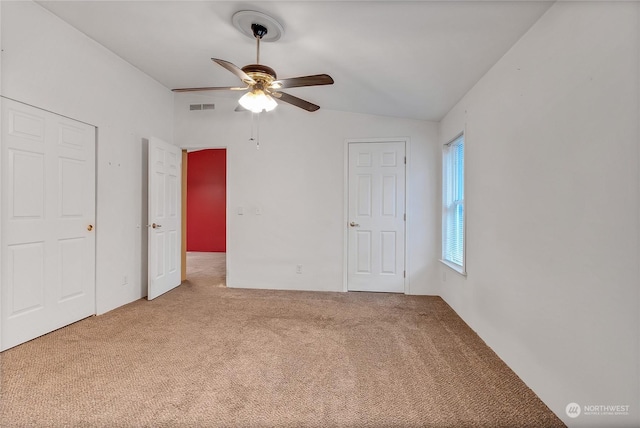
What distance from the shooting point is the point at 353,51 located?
96.4 inches

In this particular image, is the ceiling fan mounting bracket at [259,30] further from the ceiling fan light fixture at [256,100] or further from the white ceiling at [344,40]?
the ceiling fan light fixture at [256,100]

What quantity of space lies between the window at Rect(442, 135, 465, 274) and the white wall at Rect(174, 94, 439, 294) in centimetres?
22

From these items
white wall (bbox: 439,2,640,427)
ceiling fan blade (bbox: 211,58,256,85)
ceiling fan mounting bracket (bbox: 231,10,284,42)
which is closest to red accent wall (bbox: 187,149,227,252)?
ceiling fan mounting bracket (bbox: 231,10,284,42)

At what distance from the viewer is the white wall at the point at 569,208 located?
3.90 ft

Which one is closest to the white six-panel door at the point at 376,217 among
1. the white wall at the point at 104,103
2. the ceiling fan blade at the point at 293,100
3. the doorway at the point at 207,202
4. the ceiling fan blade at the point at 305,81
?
→ the ceiling fan blade at the point at 293,100

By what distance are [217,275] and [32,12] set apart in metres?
3.76

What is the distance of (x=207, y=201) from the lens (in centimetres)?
753

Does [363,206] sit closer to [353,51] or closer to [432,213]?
[432,213]

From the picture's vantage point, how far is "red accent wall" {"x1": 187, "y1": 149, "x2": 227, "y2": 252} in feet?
24.5

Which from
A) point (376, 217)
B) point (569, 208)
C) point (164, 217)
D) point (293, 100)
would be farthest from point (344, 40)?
point (164, 217)

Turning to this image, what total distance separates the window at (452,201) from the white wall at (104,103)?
3789 millimetres

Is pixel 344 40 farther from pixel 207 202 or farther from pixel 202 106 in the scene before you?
pixel 207 202

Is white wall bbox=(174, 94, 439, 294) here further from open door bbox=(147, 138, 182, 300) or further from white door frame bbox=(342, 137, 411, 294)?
open door bbox=(147, 138, 182, 300)

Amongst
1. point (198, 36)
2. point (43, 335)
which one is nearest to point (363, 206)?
point (198, 36)
